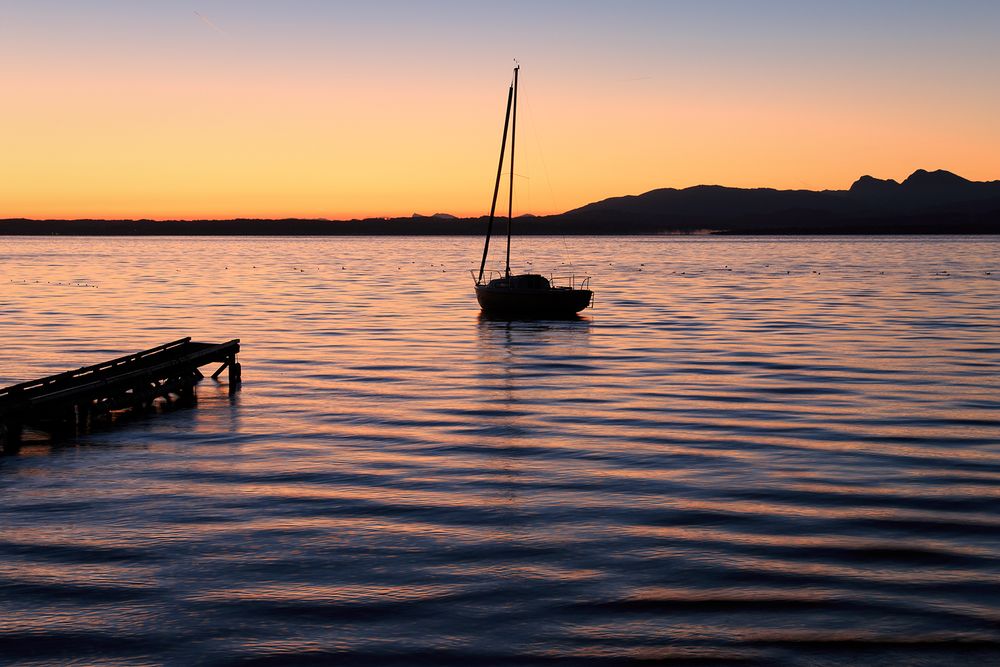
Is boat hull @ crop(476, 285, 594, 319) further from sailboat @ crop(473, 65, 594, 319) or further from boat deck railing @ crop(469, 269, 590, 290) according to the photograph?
boat deck railing @ crop(469, 269, 590, 290)

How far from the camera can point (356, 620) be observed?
34.9 feet

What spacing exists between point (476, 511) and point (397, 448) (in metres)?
5.36

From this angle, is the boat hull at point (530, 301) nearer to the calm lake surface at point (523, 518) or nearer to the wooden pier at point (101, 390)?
the calm lake surface at point (523, 518)

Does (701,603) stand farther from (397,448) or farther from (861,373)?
(861,373)

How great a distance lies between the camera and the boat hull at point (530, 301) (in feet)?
182

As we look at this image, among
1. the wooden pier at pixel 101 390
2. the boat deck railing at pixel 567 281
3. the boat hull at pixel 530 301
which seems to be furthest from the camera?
the boat deck railing at pixel 567 281

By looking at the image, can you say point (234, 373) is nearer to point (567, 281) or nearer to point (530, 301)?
point (530, 301)

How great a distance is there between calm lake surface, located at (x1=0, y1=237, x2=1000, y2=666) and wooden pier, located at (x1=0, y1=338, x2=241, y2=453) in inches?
29.3

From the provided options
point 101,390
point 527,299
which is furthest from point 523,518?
point 527,299

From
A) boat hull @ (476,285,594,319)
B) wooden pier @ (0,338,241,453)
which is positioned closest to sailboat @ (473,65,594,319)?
boat hull @ (476,285,594,319)

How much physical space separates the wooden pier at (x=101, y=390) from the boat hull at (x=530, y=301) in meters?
26.2

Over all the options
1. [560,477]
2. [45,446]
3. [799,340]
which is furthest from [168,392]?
[799,340]

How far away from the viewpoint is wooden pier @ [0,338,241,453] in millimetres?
20688

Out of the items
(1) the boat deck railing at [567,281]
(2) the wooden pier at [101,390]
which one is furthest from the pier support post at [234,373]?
(1) the boat deck railing at [567,281]
